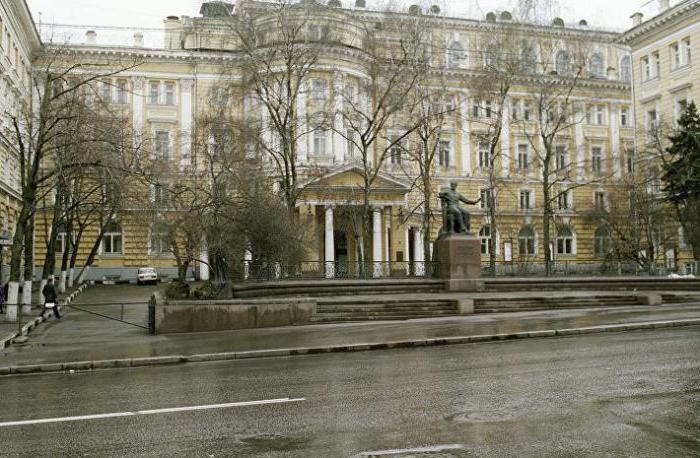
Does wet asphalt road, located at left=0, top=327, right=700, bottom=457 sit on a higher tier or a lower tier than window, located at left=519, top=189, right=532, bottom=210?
lower

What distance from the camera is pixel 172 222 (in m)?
27.8

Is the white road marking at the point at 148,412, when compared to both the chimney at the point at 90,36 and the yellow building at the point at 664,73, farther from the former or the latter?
the chimney at the point at 90,36

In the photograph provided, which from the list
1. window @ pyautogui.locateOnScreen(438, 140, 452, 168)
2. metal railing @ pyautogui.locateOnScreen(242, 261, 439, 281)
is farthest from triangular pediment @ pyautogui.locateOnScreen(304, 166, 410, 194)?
metal railing @ pyautogui.locateOnScreen(242, 261, 439, 281)

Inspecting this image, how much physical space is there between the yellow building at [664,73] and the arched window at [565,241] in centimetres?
1006

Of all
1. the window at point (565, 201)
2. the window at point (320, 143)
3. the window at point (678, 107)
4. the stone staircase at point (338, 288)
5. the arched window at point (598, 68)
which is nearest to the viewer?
the stone staircase at point (338, 288)

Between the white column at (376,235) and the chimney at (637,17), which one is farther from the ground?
the chimney at (637,17)

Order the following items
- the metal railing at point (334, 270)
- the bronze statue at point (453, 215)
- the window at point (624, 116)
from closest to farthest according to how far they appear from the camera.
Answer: the bronze statue at point (453, 215) → the metal railing at point (334, 270) → the window at point (624, 116)

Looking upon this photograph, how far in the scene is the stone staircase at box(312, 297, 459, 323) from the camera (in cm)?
2116

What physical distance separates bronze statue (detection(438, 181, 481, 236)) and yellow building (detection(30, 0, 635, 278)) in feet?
46.3

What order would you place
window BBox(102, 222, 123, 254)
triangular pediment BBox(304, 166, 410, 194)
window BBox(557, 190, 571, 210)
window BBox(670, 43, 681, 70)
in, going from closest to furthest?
1. triangular pediment BBox(304, 166, 410, 194)
2. window BBox(670, 43, 681, 70)
3. window BBox(102, 222, 123, 254)
4. window BBox(557, 190, 571, 210)

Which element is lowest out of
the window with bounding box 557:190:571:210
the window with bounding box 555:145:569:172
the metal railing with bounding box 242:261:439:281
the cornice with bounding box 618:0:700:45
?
the metal railing with bounding box 242:261:439:281

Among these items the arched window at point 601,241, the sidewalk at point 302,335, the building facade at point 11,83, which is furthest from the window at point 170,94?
the sidewalk at point 302,335

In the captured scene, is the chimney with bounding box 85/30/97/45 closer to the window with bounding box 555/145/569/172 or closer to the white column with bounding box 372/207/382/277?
the white column with bounding box 372/207/382/277

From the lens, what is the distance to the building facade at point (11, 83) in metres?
41.2
